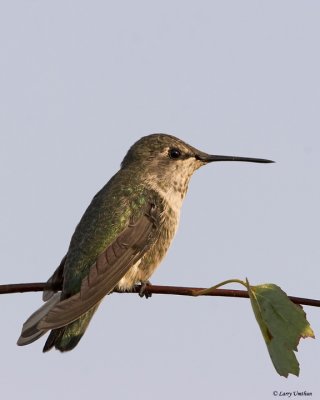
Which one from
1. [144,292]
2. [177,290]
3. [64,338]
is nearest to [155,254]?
[144,292]

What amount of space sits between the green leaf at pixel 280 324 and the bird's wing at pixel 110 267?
4.96 feet

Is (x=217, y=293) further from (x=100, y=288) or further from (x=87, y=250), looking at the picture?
(x=87, y=250)

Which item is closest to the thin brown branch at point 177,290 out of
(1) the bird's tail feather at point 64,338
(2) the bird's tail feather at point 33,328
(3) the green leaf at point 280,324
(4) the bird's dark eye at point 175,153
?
(3) the green leaf at point 280,324

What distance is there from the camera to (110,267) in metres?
5.09

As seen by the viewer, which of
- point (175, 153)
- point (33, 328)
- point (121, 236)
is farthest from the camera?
point (175, 153)

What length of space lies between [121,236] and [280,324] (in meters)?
2.41

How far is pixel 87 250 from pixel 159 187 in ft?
3.60

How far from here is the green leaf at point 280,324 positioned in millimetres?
3121

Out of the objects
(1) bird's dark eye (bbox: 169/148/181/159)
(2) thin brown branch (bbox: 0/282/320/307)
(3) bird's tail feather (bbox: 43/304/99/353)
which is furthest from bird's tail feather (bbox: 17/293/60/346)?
(1) bird's dark eye (bbox: 169/148/181/159)

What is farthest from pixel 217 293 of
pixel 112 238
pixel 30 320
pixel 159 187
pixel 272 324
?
pixel 159 187

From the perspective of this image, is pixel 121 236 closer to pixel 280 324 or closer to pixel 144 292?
pixel 144 292

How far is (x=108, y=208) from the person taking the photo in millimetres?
5703

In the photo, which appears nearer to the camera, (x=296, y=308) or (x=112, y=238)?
(x=296, y=308)

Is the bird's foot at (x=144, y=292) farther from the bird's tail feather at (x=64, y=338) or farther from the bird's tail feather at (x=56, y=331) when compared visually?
the bird's tail feather at (x=64, y=338)
